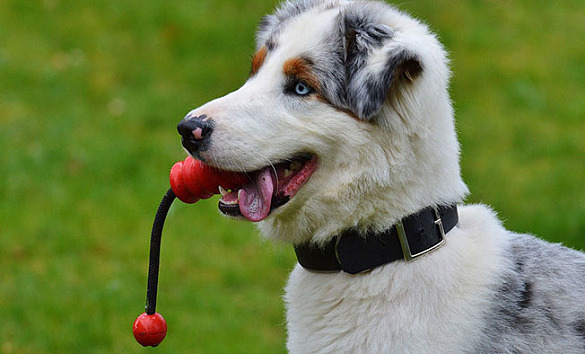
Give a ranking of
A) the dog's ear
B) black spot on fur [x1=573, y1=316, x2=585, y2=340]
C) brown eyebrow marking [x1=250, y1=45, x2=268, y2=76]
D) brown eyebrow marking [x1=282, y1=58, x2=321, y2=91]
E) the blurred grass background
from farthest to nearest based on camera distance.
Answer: the blurred grass background, brown eyebrow marking [x1=250, y1=45, x2=268, y2=76], brown eyebrow marking [x1=282, y1=58, x2=321, y2=91], black spot on fur [x1=573, y1=316, x2=585, y2=340], the dog's ear

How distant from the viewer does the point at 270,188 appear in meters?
3.33

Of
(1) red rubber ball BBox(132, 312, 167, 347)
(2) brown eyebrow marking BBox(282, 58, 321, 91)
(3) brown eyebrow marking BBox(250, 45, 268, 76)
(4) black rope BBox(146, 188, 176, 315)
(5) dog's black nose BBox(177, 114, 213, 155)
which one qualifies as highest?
(3) brown eyebrow marking BBox(250, 45, 268, 76)

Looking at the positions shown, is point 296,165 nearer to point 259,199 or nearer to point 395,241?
point 259,199

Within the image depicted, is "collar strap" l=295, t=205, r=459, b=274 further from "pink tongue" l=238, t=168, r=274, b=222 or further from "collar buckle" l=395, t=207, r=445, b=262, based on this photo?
"pink tongue" l=238, t=168, r=274, b=222

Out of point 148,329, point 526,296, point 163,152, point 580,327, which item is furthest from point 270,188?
point 163,152

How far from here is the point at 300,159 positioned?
11.0 ft

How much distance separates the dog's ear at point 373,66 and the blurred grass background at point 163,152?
80 centimetres

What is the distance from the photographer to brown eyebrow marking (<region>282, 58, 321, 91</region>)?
11.0 ft

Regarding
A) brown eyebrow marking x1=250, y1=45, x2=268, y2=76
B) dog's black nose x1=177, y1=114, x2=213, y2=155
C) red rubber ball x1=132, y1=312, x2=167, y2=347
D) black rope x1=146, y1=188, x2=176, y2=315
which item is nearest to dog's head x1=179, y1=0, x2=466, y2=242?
dog's black nose x1=177, y1=114, x2=213, y2=155

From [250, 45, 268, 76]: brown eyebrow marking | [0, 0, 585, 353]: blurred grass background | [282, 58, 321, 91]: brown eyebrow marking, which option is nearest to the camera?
[282, 58, 321, 91]: brown eyebrow marking

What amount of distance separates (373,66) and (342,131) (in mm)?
277

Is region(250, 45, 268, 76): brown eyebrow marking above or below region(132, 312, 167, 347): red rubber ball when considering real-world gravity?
above

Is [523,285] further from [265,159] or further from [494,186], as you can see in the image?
[494,186]

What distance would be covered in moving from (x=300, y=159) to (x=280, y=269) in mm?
3552
